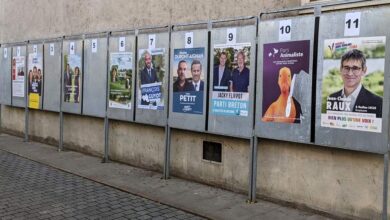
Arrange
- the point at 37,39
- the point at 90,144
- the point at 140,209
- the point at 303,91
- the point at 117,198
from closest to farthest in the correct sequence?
the point at 303,91 → the point at 140,209 → the point at 117,198 → the point at 90,144 → the point at 37,39

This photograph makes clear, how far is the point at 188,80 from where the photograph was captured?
6.99 metres

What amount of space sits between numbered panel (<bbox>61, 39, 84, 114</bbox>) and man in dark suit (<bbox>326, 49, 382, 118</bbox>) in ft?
18.7

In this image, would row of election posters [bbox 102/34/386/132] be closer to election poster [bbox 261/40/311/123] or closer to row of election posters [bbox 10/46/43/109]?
election poster [bbox 261/40/311/123]

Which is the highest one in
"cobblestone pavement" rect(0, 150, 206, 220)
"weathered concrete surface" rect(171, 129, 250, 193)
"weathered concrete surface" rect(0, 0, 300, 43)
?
"weathered concrete surface" rect(0, 0, 300, 43)

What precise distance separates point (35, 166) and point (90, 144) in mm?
1253

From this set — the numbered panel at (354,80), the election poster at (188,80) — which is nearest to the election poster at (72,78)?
the election poster at (188,80)

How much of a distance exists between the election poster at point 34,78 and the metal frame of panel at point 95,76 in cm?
202

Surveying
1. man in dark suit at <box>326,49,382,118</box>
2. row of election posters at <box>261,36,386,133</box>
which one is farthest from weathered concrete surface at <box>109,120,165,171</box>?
man in dark suit at <box>326,49,382,118</box>

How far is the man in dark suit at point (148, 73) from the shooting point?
7633mm

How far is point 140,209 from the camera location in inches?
234

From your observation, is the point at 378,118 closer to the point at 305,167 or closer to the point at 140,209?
the point at 305,167

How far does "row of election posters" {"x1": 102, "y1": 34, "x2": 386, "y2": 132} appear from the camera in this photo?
493 centimetres

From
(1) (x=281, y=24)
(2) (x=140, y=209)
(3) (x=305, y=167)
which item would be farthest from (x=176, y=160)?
(1) (x=281, y=24)

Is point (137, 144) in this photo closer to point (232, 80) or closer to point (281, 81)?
point (232, 80)
